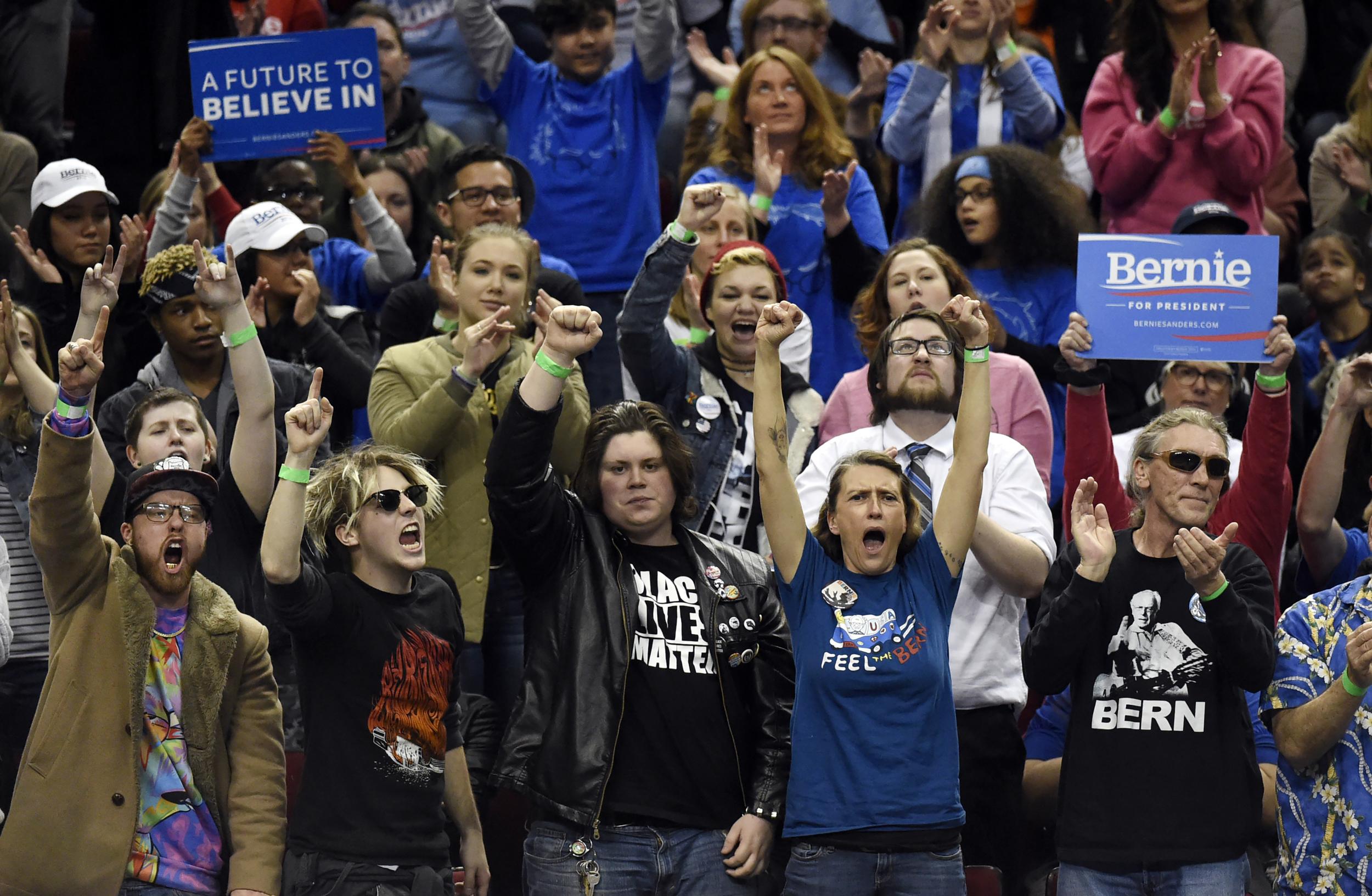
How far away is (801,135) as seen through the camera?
800cm

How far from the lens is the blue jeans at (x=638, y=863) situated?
193 inches

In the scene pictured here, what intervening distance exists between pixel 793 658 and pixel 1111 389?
291cm

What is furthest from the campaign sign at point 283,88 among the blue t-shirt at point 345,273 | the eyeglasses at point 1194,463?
the eyeglasses at point 1194,463

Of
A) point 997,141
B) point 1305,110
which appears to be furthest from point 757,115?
point 1305,110

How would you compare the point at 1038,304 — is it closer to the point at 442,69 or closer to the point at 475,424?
the point at 475,424

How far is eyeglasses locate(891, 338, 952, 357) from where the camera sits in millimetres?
5754

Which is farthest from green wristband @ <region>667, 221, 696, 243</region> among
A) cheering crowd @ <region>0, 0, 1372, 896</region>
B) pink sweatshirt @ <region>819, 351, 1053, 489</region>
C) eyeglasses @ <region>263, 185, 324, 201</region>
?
eyeglasses @ <region>263, 185, 324, 201</region>

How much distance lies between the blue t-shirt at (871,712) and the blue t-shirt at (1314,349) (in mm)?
3885

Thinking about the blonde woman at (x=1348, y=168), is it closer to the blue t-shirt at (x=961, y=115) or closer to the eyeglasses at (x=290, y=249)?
the blue t-shirt at (x=961, y=115)

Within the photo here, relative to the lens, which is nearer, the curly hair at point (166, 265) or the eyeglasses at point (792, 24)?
the curly hair at point (166, 265)

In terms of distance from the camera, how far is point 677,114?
33.1 feet

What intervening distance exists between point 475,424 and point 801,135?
2.60 metres

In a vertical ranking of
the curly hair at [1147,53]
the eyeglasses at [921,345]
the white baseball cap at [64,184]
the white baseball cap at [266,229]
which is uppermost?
the curly hair at [1147,53]

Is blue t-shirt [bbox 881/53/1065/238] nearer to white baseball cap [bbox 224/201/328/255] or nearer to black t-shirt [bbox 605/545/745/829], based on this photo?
white baseball cap [bbox 224/201/328/255]
